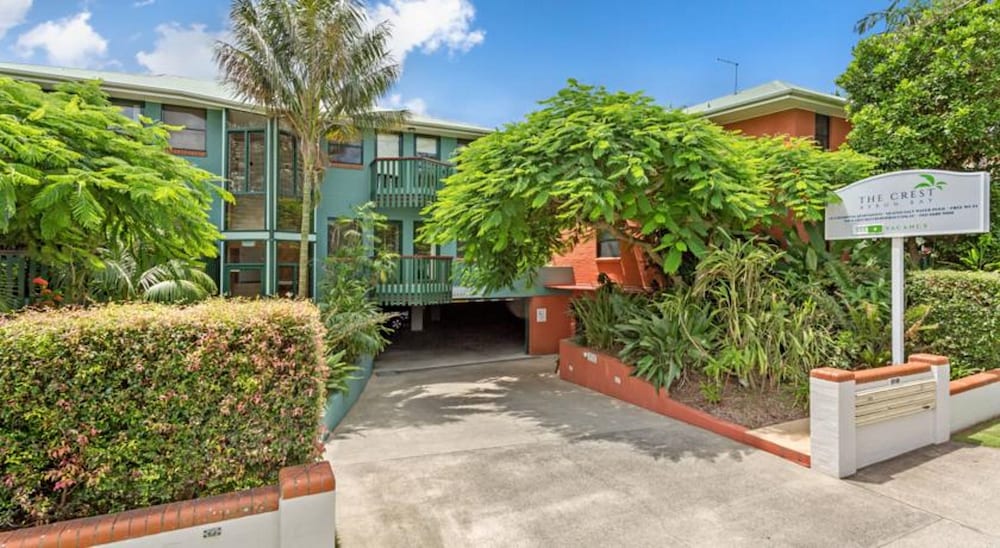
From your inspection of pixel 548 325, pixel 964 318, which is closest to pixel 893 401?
pixel 964 318

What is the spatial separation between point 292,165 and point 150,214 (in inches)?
364

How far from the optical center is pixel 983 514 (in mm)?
4527

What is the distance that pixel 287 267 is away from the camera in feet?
46.9

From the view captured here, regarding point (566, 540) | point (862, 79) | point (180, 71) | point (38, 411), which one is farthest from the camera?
point (180, 71)

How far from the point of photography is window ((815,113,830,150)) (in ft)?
44.4

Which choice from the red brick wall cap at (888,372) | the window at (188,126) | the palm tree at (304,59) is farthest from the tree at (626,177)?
the window at (188,126)

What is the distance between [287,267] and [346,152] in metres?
4.23

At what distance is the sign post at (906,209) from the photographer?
256 inches

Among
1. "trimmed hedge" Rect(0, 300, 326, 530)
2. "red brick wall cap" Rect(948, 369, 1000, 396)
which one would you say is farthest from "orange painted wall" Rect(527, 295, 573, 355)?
"trimmed hedge" Rect(0, 300, 326, 530)

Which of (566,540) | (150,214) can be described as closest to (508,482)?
(566,540)

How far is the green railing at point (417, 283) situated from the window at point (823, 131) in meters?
11.4

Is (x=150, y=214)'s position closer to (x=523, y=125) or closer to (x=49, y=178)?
(x=49, y=178)

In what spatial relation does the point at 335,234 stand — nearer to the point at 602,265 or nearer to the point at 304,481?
the point at 602,265

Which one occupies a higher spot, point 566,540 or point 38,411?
point 38,411
